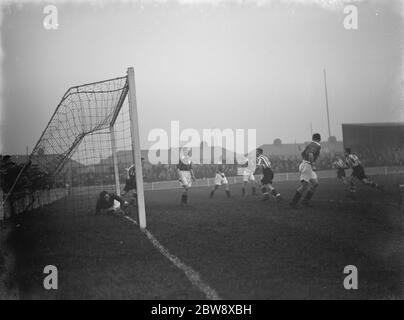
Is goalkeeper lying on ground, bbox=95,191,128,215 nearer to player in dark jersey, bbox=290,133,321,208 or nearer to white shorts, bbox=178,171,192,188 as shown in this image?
white shorts, bbox=178,171,192,188

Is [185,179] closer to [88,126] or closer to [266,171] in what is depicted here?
[266,171]

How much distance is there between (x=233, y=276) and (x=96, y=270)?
5.97 feet

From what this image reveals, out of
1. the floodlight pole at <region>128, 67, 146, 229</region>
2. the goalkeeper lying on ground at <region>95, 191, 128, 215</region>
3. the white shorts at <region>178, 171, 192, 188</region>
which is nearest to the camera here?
the floodlight pole at <region>128, 67, 146, 229</region>

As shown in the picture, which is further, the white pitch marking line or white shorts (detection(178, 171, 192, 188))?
white shorts (detection(178, 171, 192, 188))

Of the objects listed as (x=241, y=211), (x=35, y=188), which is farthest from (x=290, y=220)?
(x=35, y=188)

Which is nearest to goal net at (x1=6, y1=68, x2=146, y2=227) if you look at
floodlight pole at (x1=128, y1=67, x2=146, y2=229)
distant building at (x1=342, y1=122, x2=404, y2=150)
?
floodlight pole at (x1=128, y1=67, x2=146, y2=229)

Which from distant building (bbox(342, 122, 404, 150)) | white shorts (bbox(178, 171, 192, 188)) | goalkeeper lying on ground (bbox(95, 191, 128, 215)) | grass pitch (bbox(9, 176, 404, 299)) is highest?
distant building (bbox(342, 122, 404, 150))

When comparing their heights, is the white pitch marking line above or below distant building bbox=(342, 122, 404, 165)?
below

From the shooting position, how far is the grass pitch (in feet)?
12.3

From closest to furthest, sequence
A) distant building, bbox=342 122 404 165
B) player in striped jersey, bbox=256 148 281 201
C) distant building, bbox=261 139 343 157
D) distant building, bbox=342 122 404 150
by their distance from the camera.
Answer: player in striped jersey, bbox=256 148 281 201 < distant building, bbox=342 122 404 165 < distant building, bbox=342 122 404 150 < distant building, bbox=261 139 343 157

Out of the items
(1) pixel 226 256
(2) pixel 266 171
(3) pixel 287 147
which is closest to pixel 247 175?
(2) pixel 266 171

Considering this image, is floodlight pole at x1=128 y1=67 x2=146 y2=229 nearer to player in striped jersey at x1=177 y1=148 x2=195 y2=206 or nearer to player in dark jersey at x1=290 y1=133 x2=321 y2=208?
Result: player in striped jersey at x1=177 y1=148 x2=195 y2=206

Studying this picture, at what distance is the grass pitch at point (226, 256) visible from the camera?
374 centimetres
